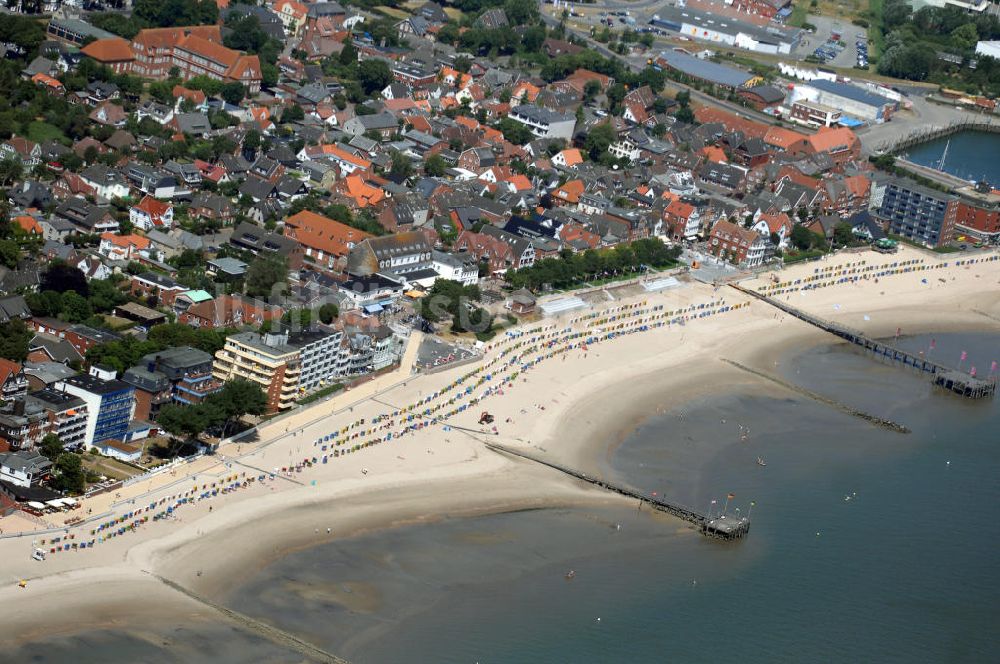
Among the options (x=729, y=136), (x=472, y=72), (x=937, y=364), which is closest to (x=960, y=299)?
(x=937, y=364)

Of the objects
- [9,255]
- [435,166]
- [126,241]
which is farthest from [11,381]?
[435,166]

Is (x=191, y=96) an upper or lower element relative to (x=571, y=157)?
upper

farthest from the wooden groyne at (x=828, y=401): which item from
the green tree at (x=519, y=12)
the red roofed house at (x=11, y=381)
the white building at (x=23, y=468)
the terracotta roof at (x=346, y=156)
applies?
the green tree at (x=519, y=12)

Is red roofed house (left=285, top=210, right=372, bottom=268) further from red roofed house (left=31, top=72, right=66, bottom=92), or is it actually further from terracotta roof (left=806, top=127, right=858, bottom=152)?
terracotta roof (left=806, top=127, right=858, bottom=152)

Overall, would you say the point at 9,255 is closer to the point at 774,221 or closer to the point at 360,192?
the point at 360,192

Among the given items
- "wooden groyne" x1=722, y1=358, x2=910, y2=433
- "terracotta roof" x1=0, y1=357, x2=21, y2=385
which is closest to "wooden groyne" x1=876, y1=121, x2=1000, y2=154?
"wooden groyne" x1=722, y1=358, x2=910, y2=433

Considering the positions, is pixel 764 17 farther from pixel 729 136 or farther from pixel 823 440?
pixel 823 440
